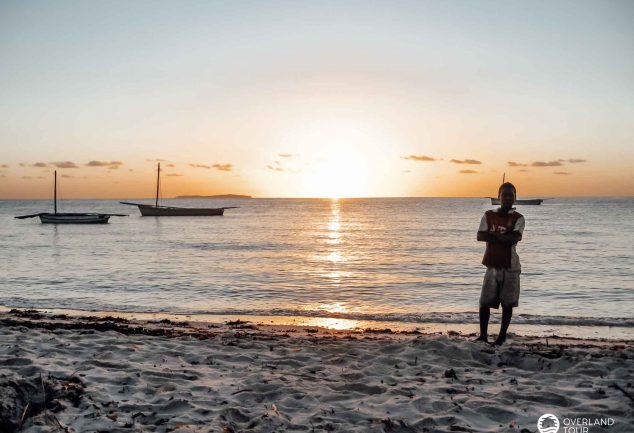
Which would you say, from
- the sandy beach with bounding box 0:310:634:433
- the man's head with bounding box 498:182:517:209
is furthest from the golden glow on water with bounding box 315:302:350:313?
the man's head with bounding box 498:182:517:209

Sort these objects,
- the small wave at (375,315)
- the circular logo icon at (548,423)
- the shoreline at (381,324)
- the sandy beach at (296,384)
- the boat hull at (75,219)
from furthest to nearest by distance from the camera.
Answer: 1. the boat hull at (75,219)
2. the small wave at (375,315)
3. the shoreline at (381,324)
4. the sandy beach at (296,384)
5. the circular logo icon at (548,423)

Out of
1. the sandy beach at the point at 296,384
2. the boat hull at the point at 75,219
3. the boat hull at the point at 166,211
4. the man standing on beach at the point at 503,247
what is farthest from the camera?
the boat hull at the point at 166,211

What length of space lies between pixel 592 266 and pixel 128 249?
26838mm

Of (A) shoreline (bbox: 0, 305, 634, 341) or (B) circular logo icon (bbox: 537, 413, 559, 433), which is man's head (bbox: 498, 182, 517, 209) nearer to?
(B) circular logo icon (bbox: 537, 413, 559, 433)

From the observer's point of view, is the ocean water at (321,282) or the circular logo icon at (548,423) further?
the ocean water at (321,282)

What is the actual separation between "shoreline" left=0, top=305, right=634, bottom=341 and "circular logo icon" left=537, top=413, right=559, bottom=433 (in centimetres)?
552

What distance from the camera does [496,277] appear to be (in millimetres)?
7398

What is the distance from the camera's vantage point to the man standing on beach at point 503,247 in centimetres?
718

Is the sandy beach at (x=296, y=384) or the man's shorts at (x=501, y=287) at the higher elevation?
the man's shorts at (x=501, y=287)

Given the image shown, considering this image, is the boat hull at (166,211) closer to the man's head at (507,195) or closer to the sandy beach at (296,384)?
the sandy beach at (296,384)

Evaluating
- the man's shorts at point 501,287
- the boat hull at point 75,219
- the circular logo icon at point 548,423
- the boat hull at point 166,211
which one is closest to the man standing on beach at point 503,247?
the man's shorts at point 501,287

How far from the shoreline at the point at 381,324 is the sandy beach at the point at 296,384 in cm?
222

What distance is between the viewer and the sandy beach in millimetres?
4578

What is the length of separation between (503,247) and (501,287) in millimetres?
630
